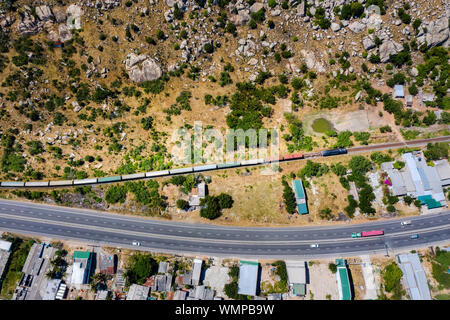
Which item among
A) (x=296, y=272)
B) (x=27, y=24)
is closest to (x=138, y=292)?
(x=296, y=272)

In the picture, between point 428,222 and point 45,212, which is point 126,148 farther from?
point 428,222

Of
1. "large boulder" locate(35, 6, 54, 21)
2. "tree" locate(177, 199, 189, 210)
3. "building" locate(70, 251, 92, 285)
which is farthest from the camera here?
"large boulder" locate(35, 6, 54, 21)

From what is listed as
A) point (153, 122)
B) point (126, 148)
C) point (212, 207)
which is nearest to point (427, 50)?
point (212, 207)

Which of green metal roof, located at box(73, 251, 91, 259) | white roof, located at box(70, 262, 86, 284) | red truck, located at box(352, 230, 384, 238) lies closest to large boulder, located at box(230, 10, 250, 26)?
red truck, located at box(352, 230, 384, 238)

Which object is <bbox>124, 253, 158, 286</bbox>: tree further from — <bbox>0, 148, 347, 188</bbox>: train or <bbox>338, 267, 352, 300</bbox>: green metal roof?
<bbox>338, 267, 352, 300</bbox>: green metal roof

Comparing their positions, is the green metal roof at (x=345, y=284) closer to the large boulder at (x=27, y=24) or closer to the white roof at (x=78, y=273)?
the white roof at (x=78, y=273)

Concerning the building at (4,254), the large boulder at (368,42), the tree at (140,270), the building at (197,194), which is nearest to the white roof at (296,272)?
the building at (197,194)
